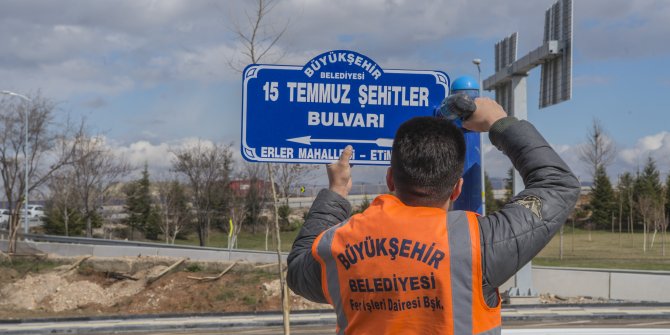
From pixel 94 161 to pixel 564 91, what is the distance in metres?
29.4

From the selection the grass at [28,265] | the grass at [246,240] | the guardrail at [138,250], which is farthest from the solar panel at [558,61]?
the grass at [246,240]

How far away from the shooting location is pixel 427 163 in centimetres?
225

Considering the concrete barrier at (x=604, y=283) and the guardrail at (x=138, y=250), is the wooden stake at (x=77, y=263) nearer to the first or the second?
the guardrail at (x=138, y=250)

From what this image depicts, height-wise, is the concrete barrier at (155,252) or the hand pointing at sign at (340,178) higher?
the hand pointing at sign at (340,178)

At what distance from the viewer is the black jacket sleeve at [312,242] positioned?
2410 millimetres

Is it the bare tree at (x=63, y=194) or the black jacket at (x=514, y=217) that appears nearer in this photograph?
the black jacket at (x=514, y=217)

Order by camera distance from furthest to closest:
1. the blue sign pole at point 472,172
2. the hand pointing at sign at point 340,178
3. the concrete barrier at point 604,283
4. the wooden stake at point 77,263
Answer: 1. the wooden stake at point 77,263
2. the concrete barrier at point 604,283
3. the blue sign pole at point 472,172
4. the hand pointing at sign at point 340,178

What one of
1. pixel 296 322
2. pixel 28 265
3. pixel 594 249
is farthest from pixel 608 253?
pixel 28 265

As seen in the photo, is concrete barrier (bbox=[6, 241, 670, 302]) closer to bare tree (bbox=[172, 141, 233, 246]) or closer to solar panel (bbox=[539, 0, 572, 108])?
solar panel (bbox=[539, 0, 572, 108])

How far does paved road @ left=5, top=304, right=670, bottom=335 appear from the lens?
18453 mm

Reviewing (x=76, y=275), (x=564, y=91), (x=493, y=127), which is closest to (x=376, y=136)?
(x=493, y=127)

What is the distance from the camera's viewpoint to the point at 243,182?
44750 millimetres

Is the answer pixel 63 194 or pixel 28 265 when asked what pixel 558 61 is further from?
pixel 63 194

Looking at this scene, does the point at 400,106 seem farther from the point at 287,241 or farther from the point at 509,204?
the point at 287,241
